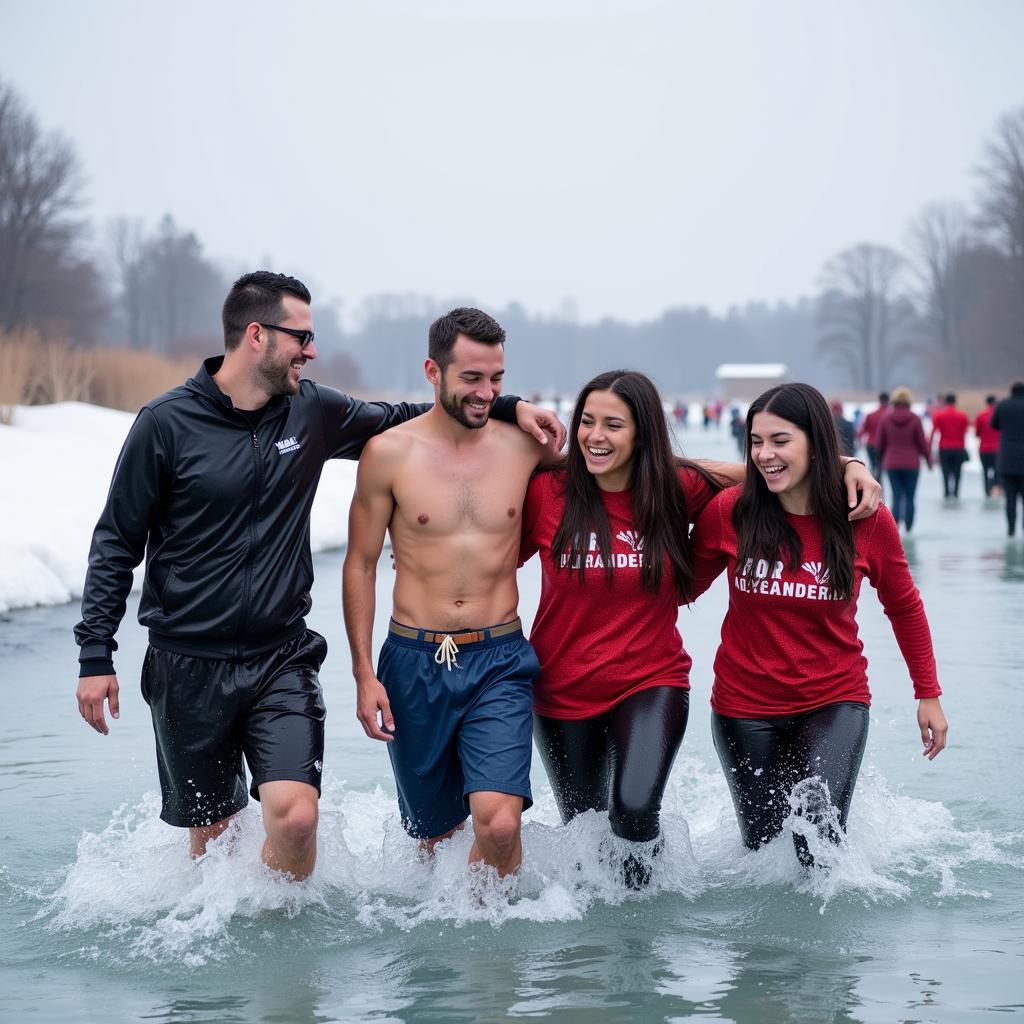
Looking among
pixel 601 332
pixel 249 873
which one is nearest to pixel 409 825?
pixel 249 873

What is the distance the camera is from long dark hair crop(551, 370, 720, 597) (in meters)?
5.11

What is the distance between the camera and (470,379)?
5074 mm

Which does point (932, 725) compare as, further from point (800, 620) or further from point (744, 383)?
point (744, 383)

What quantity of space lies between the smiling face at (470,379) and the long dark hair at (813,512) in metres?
0.91

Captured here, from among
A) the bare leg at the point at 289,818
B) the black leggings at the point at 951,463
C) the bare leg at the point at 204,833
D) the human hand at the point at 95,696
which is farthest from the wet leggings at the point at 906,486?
the human hand at the point at 95,696

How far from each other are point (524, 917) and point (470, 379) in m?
1.88

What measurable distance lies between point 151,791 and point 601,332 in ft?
627

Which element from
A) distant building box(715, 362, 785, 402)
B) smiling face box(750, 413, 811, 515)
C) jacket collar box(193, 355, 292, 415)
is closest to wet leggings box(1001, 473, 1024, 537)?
smiling face box(750, 413, 811, 515)

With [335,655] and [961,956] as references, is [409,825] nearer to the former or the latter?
[961,956]

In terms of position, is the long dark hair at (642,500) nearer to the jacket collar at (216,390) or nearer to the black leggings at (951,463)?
the jacket collar at (216,390)

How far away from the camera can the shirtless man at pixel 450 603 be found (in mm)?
5039

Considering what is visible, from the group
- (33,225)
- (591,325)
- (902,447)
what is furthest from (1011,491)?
(591,325)

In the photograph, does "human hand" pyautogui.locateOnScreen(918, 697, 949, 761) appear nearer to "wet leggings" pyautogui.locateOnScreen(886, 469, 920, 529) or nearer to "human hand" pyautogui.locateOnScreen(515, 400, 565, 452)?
"human hand" pyautogui.locateOnScreen(515, 400, 565, 452)

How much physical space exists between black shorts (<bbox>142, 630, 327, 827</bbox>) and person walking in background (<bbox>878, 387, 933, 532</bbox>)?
556 inches
